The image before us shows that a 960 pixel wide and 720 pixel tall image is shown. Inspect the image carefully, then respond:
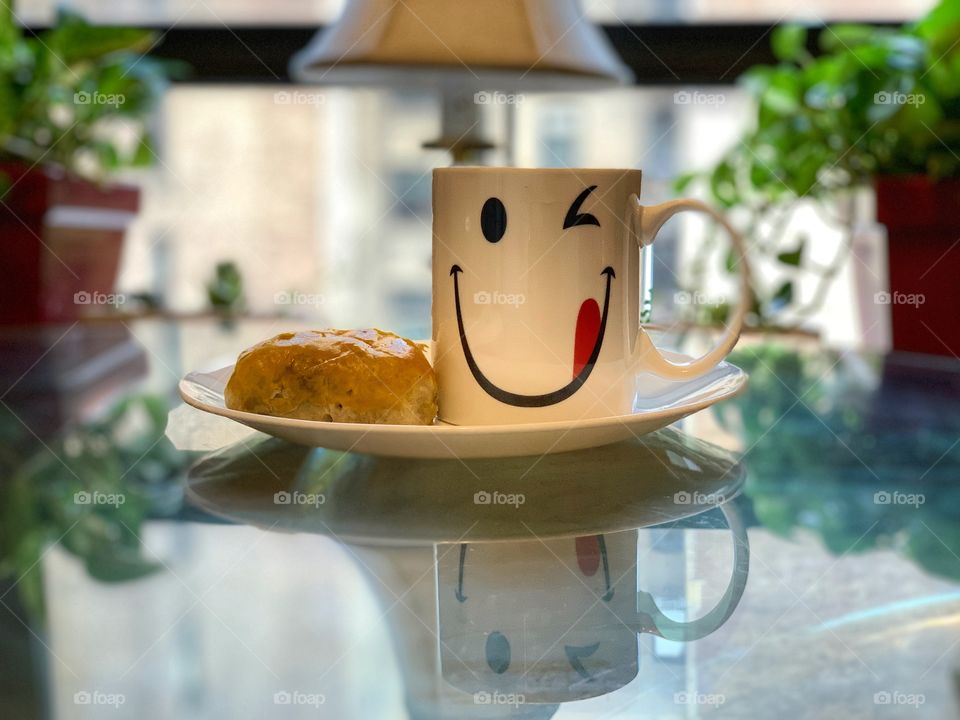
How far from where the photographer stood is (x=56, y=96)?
126 centimetres

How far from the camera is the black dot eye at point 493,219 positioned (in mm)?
527

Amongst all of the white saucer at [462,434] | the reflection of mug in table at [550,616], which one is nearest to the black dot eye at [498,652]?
the reflection of mug in table at [550,616]

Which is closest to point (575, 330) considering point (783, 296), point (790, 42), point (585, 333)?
point (585, 333)

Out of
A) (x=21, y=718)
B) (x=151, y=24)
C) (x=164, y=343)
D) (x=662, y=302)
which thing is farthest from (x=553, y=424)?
(x=151, y=24)

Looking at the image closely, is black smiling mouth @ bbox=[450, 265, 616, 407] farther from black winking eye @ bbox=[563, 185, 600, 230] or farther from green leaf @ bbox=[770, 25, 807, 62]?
green leaf @ bbox=[770, 25, 807, 62]

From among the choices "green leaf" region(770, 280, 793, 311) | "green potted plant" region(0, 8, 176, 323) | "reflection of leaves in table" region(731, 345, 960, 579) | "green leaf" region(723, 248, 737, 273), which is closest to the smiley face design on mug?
"reflection of leaves in table" region(731, 345, 960, 579)

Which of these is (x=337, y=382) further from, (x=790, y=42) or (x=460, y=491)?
(x=790, y=42)

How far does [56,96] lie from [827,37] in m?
1.13

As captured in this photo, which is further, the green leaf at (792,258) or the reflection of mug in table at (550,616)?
the green leaf at (792,258)

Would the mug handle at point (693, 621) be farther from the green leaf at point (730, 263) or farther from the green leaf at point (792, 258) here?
the green leaf at point (730, 263)

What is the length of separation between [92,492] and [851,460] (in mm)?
401

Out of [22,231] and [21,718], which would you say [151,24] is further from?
[21,718]

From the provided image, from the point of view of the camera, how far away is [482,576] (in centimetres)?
36

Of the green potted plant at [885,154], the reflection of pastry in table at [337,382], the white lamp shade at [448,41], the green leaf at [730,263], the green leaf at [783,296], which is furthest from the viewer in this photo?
the green leaf at [730,263]
